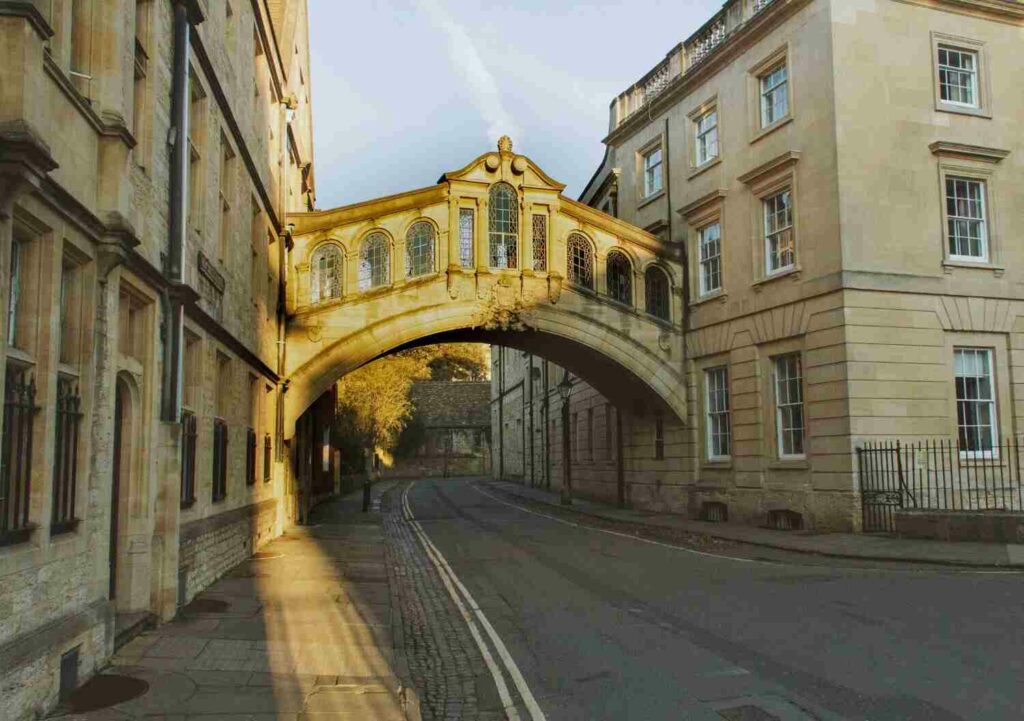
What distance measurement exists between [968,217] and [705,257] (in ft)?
22.0

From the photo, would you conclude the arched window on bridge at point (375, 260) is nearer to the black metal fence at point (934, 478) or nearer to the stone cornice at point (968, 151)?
the black metal fence at point (934, 478)

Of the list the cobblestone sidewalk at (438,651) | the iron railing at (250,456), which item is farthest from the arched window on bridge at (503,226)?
the cobblestone sidewalk at (438,651)

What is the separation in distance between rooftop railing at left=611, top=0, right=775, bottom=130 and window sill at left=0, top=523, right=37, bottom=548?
67.0 ft

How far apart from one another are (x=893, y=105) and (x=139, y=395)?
17413mm

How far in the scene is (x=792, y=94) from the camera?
20625 millimetres

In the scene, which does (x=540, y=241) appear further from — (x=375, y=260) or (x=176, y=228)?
(x=176, y=228)

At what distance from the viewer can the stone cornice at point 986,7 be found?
20.0 meters

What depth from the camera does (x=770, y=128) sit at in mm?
21281

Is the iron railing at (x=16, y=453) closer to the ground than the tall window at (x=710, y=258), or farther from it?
closer to the ground

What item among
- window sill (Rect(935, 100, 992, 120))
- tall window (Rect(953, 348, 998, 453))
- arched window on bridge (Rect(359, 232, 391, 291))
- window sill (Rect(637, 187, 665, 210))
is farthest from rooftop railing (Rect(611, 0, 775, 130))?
arched window on bridge (Rect(359, 232, 391, 291))

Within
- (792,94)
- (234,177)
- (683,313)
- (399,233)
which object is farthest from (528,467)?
(234,177)

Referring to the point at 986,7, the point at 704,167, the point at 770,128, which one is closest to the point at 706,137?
the point at 704,167

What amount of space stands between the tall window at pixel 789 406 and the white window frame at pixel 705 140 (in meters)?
6.41

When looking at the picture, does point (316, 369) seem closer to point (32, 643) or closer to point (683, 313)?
point (683, 313)
